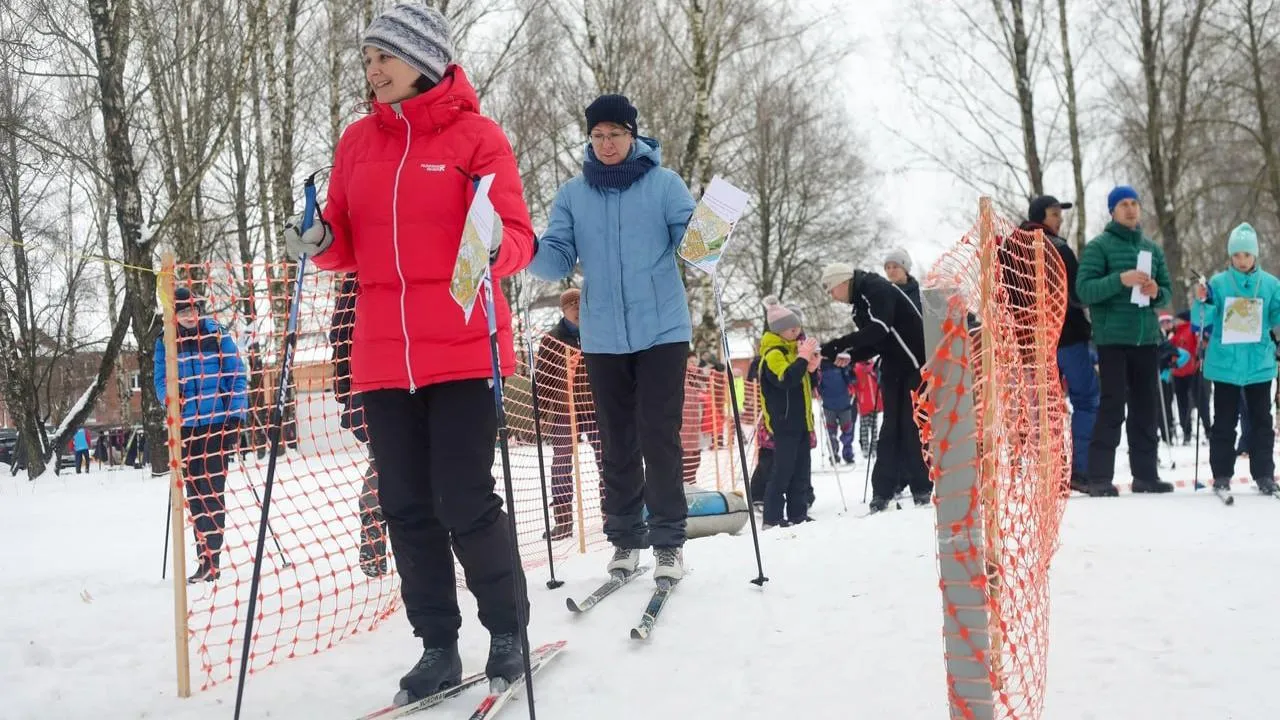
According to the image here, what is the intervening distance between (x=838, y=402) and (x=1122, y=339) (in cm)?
755

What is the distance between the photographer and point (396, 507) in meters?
3.00

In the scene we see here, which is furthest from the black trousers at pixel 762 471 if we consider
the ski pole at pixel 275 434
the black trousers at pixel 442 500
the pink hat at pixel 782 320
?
the ski pole at pixel 275 434

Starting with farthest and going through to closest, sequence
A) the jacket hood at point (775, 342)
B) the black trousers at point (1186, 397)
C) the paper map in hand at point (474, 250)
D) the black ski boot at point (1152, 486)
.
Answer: the black trousers at point (1186, 397) → the jacket hood at point (775, 342) → the black ski boot at point (1152, 486) → the paper map in hand at point (474, 250)

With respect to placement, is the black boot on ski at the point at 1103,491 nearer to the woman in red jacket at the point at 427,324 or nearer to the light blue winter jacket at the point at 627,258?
the light blue winter jacket at the point at 627,258

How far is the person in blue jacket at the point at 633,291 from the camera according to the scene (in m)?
3.97

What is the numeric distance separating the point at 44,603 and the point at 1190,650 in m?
4.78

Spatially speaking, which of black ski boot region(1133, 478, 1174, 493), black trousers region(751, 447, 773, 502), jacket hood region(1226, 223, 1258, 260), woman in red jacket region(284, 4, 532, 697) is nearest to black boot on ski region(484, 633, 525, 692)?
woman in red jacket region(284, 4, 532, 697)

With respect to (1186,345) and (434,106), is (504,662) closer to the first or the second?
(434,106)

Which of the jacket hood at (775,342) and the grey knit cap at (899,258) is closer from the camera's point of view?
the grey knit cap at (899,258)

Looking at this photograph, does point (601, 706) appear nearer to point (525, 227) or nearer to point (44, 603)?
point (525, 227)

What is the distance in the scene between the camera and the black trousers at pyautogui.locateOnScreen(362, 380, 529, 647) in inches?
114

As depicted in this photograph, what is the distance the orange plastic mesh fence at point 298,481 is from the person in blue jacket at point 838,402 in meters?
5.60

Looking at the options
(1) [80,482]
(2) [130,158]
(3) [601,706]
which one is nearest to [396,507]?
(3) [601,706]

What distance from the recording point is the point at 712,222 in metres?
3.89
